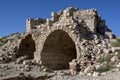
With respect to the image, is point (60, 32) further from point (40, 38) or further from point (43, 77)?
point (43, 77)

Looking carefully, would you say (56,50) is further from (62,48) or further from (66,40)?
(66,40)

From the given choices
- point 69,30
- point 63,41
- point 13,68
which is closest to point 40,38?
point 63,41

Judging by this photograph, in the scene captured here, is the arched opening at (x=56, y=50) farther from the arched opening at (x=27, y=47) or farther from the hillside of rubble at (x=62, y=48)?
the arched opening at (x=27, y=47)

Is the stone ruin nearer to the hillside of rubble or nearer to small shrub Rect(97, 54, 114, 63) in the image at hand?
the hillside of rubble

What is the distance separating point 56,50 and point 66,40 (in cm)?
126

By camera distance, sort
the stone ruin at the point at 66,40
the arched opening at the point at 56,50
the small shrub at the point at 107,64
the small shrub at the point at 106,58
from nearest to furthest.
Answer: the small shrub at the point at 107,64 → the small shrub at the point at 106,58 → the stone ruin at the point at 66,40 → the arched opening at the point at 56,50

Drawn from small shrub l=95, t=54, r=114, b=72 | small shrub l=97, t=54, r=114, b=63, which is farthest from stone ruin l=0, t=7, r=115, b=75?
small shrub l=95, t=54, r=114, b=72

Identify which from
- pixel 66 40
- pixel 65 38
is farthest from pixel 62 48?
pixel 65 38

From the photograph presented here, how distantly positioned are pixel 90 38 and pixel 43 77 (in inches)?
248

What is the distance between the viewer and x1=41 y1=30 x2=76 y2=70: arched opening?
26641mm

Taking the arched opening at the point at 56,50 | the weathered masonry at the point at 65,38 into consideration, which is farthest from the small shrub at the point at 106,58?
the arched opening at the point at 56,50

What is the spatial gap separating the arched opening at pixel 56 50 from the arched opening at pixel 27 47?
106 inches

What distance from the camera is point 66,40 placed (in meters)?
27.2

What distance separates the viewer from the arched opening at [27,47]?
2877cm
